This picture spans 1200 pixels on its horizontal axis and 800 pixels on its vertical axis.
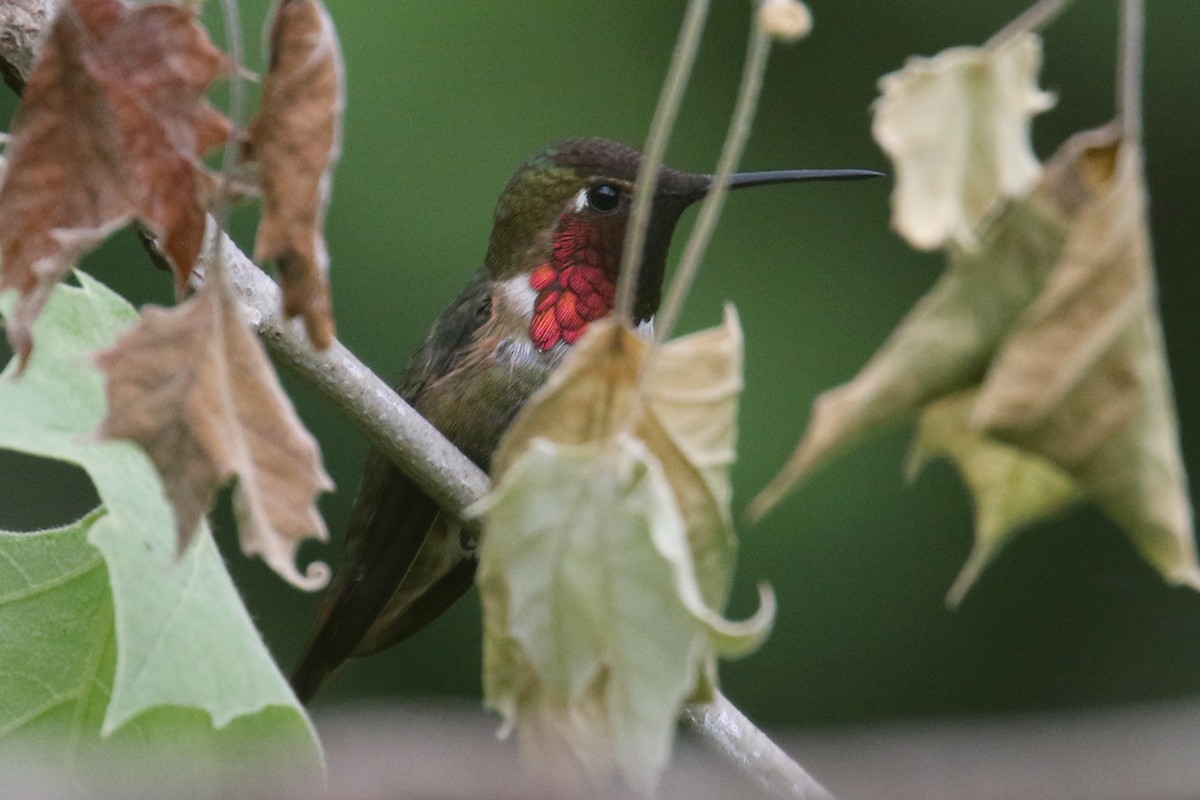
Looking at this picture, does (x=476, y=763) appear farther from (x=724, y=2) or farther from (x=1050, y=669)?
(x=724, y=2)

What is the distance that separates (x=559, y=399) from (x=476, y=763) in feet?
1.17

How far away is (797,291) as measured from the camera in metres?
5.32

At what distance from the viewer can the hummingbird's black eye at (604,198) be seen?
125 inches

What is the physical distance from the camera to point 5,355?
4.95 m

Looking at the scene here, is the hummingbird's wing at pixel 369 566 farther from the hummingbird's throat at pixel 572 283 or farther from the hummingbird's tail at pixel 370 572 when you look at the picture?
the hummingbird's throat at pixel 572 283

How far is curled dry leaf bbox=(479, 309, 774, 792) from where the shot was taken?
33.9 inches

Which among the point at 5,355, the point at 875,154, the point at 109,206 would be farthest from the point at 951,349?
the point at 875,154

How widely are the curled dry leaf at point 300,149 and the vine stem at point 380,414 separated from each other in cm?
63

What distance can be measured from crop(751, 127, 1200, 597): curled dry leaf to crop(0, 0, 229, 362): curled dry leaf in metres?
0.50

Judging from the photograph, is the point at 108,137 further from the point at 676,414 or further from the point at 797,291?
the point at 797,291

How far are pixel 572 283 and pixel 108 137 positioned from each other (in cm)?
214

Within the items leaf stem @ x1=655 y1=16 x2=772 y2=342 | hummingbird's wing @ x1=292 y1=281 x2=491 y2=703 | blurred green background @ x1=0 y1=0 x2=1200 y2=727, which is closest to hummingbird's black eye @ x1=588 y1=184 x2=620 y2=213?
hummingbird's wing @ x1=292 y1=281 x2=491 y2=703

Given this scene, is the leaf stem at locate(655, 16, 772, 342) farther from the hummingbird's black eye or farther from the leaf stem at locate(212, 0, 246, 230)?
the hummingbird's black eye

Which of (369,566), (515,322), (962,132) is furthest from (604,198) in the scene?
(962,132)
